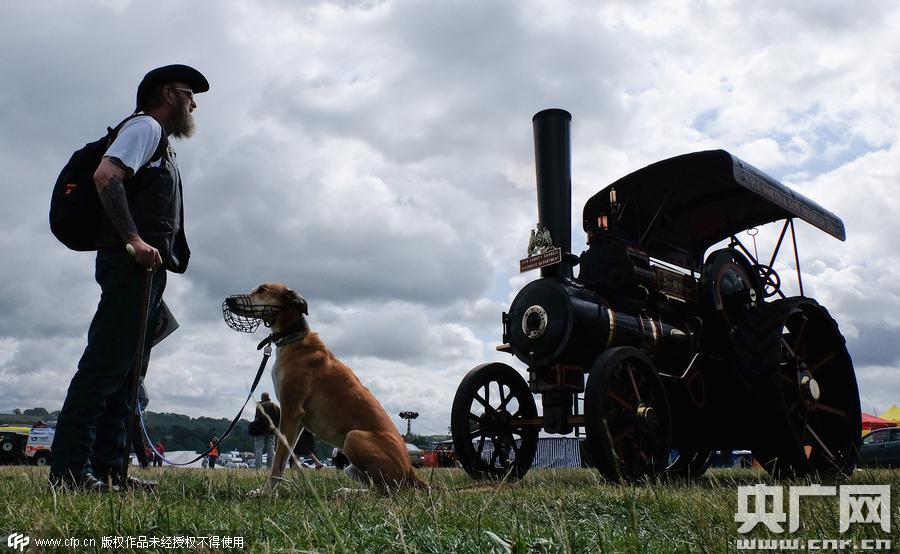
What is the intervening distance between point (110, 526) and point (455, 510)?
1178 millimetres

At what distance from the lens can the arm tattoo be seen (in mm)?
3439

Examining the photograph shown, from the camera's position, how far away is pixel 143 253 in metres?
3.44

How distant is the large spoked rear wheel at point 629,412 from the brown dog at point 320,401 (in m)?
1.43

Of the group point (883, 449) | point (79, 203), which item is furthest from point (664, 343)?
point (883, 449)

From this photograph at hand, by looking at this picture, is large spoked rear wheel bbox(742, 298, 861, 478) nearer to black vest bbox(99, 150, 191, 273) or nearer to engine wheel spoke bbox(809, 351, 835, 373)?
engine wheel spoke bbox(809, 351, 835, 373)

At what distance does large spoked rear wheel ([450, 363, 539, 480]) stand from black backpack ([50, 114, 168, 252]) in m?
3.16

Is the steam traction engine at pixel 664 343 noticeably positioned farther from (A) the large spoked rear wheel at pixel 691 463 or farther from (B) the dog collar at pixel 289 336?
(B) the dog collar at pixel 289 336

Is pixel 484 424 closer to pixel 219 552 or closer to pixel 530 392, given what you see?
pixel 530 392

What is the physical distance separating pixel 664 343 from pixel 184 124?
419cm

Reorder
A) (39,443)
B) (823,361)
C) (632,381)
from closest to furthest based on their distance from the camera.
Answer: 1. (632,381)
2. (823,361)
3. (39,443)

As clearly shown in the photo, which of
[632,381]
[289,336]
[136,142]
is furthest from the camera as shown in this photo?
[632,381]

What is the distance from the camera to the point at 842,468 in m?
6.07

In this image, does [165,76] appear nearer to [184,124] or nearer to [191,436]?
[184,124]
